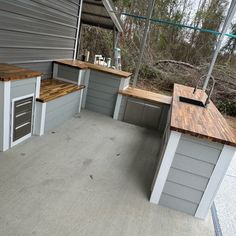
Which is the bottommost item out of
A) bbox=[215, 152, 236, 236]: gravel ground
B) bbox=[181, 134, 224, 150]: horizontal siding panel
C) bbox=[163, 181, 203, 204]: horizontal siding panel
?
bbox=[215, 152, 236, 236]: gravel ground

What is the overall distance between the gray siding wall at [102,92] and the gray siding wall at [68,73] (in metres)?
0.36

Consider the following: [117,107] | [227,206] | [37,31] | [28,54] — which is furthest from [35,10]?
[227,206]

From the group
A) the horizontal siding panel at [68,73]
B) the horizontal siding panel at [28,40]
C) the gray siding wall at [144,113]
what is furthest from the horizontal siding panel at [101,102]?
the horizontal siding panel at [28,40]

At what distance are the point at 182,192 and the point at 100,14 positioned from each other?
14.4 ft

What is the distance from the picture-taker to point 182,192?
1.96 m

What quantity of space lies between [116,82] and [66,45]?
4.46ft

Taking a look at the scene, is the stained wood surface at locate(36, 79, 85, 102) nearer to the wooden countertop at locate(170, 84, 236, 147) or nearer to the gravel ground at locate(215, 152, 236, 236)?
the wooden countertop at locate(170, 84, 236, 147)

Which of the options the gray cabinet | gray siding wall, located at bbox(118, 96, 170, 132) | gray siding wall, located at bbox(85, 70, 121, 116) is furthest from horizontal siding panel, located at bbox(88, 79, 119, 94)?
the gray cabinet

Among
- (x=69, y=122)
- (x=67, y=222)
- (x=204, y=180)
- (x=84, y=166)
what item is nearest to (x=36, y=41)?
(x=69, y=122)

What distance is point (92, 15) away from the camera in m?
5.09

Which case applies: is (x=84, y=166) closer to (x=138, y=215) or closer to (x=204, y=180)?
(x=138, y=215)

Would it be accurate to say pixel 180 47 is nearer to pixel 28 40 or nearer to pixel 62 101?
pixel 62 101

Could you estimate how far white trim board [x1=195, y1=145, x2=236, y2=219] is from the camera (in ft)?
5.68

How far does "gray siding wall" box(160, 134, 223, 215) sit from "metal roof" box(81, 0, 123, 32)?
3508mm
